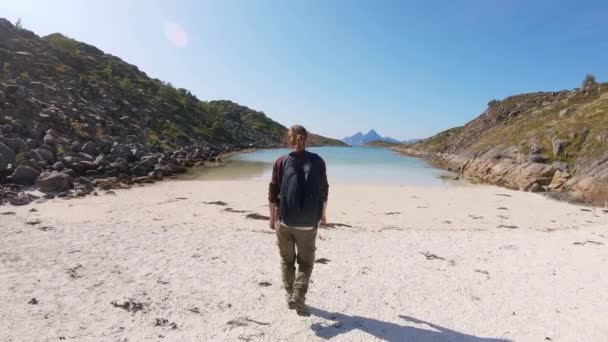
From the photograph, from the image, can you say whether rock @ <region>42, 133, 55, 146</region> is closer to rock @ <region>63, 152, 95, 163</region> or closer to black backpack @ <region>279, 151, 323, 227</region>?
rock @ <region>63, 152, 95, 163</region>

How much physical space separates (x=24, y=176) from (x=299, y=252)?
1962cm

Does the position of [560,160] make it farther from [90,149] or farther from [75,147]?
[75,147]

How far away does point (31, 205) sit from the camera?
626 inches

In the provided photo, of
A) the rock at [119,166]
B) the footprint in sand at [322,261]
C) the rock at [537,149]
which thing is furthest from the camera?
the rock at [537,149]

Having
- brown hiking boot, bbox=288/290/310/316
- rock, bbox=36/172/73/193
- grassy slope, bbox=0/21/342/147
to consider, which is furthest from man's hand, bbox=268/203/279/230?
grassy slope, bbox=0/21/342/147

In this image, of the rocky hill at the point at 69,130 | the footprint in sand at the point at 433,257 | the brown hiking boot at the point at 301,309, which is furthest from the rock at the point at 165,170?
the brown hiking boot at the point at 301,309

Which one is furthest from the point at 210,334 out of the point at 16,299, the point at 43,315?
the point at 16,299

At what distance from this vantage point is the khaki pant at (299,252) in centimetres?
636

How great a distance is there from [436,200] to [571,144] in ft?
63.9

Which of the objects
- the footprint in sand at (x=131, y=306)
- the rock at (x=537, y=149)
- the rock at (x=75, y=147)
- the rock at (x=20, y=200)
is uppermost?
the rock at (x=537, y=149)

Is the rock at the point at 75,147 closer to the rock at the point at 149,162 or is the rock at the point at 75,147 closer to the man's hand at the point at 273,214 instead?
the rock at the point at 149,162

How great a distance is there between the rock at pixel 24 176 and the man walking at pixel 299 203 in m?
19.0

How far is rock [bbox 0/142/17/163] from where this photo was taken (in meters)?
21.4

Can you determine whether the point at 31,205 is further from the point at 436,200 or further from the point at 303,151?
the point at 436,200
